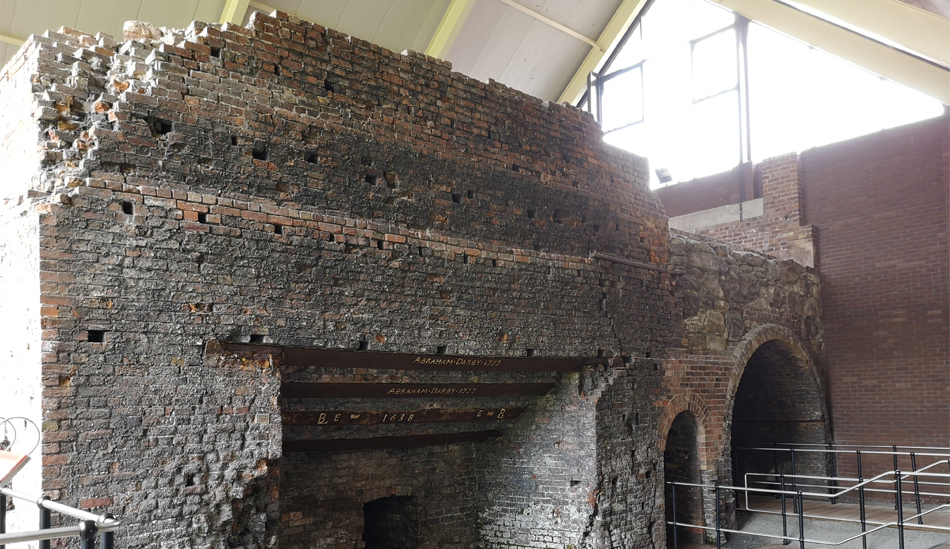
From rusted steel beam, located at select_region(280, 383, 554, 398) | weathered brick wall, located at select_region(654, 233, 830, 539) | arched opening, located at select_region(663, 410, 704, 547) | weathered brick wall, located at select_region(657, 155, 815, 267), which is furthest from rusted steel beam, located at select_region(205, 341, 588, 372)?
weathered brick wall, located at select_region(657, 155, 815, 267)

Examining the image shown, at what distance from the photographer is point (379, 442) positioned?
729cm

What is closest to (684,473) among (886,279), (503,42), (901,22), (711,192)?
(886,279)

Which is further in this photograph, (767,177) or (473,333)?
(767,177)

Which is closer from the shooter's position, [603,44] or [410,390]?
→ [410,390]

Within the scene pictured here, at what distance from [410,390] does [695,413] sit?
434 centimetres

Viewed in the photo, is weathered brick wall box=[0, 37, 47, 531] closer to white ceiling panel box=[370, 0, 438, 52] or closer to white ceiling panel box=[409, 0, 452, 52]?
white ceiling panel box=[370, 0, 438, 52]

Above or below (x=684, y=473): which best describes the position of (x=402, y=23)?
above

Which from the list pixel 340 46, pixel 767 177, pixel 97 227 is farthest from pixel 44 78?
pixel 767 177

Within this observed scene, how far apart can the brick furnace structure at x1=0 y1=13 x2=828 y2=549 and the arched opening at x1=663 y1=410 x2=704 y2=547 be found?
0.15 ft

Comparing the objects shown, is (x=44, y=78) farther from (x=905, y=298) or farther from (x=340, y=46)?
(x=905, y=298)

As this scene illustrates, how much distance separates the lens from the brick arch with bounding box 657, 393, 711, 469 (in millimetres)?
8922

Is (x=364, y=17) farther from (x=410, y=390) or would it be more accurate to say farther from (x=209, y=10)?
(x=410, y=390)

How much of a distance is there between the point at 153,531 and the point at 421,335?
2589mm

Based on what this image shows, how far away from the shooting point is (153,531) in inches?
196
